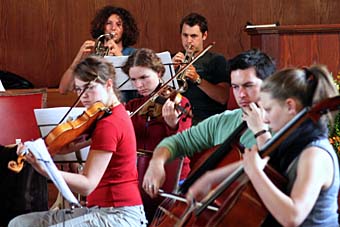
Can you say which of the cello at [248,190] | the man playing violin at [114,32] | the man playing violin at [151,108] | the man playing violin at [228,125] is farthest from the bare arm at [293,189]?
the man playing violin at [114,32]

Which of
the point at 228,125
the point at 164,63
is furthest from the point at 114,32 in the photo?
the point at 228,125

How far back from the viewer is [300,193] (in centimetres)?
176

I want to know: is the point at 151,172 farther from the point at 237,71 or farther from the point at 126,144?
the point at 237,71

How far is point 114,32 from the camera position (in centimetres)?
458

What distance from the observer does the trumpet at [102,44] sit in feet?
14.3

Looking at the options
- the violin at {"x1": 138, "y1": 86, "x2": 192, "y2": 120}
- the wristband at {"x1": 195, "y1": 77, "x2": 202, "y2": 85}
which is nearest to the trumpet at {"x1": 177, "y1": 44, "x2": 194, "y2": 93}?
the wristband at {"x1": 195, "y1": 77, "x2": 202, "y2": 85}

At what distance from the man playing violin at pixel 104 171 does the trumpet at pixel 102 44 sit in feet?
5.27

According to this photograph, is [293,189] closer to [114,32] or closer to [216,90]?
[216,90]

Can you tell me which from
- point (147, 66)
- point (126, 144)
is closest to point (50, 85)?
point (147, 66)

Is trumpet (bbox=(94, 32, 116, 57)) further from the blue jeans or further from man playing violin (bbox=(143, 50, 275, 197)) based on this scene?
man playing violin (bbox=(143, 50, 275, 197))

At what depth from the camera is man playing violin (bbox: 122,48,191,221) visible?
3233 millimetres

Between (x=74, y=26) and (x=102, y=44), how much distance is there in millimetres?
1404

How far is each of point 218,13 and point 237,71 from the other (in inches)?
136

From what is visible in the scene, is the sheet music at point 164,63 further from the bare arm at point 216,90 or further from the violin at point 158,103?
the bare arm at point 216,90
